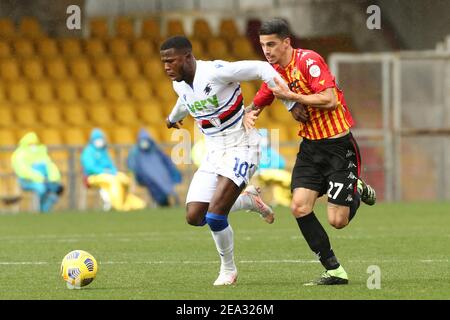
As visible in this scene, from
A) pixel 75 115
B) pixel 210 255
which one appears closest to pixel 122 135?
pixel 75 115

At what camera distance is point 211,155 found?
10.1 meters

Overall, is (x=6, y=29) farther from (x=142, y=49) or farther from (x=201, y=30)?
(x=201, y=30)

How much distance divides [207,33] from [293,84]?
18211 millimetres

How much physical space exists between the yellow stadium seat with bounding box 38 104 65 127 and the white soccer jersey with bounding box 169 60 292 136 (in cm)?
1510

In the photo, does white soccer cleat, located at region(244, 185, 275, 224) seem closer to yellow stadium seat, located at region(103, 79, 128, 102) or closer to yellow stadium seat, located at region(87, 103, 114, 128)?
yellow stadium seat, located at region(87, 103, 114, 128)

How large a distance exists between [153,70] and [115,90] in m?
1.23

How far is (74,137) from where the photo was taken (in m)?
24.5

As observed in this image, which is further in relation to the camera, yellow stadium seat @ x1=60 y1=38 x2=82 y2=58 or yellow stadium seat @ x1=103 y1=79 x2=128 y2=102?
yellow stadium seat @ x1=60 y1=38 x2=82 y2=58

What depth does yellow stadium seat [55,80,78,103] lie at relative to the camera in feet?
84.7

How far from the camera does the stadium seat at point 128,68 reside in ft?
88.5

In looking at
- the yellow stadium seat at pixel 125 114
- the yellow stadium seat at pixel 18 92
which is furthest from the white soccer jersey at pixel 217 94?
the yellow stadium seat at pixel 18 92

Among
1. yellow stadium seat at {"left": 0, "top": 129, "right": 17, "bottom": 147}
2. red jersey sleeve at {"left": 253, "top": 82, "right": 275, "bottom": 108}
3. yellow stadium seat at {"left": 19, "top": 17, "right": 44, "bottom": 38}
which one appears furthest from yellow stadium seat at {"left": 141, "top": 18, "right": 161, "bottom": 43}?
red jersey sleeve at {"left": 253, "top": 82, "right": 275, "bottom": 108}
